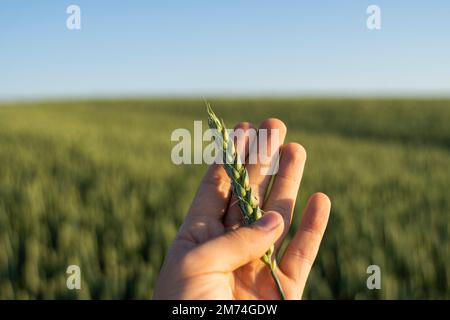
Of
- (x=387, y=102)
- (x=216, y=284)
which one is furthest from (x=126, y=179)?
(x=387, y=102)

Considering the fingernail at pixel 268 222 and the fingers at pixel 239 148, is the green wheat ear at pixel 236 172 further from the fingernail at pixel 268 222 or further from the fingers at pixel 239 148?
the fingers at pixel 239 148
